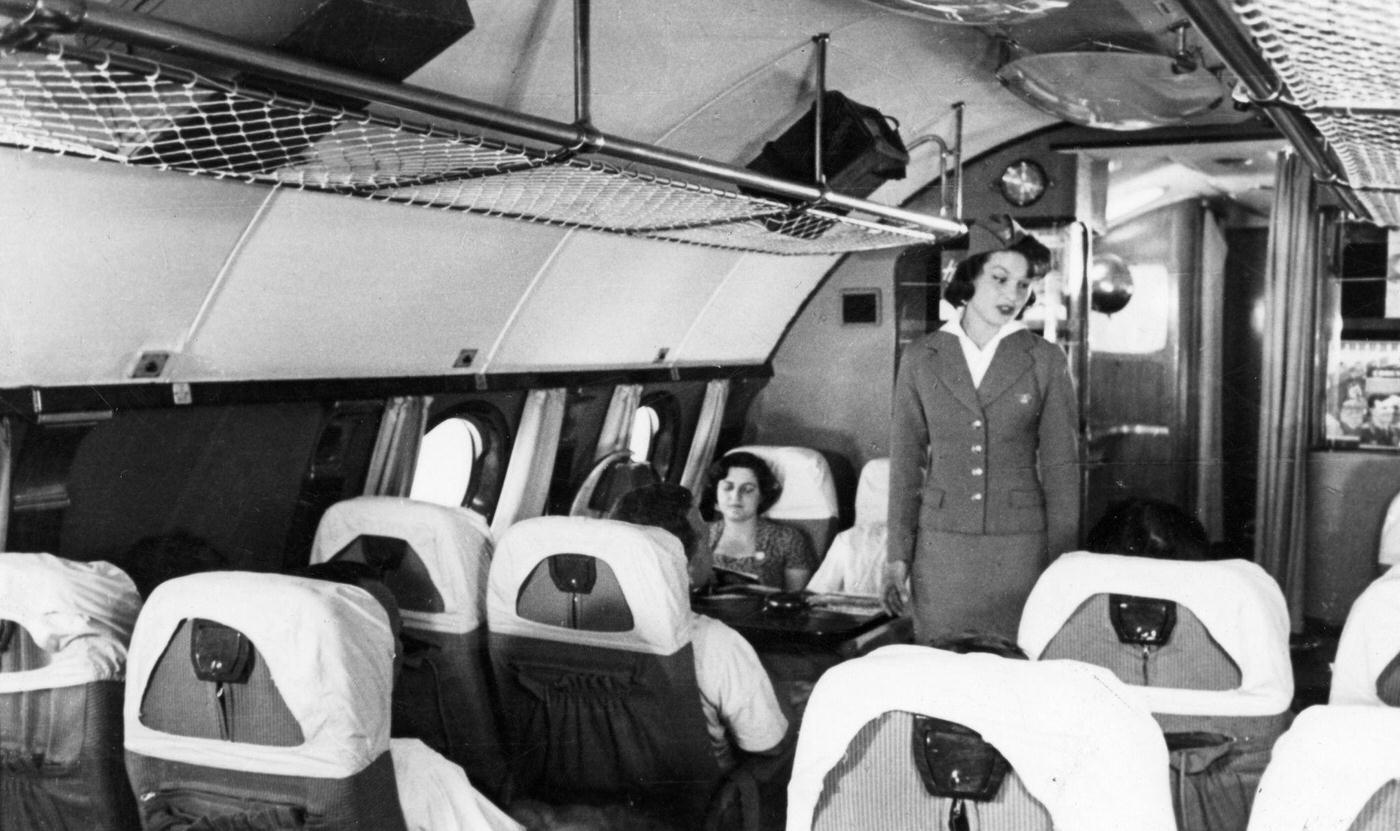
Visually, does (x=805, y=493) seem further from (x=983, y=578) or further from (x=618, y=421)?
(x=983, y=578)

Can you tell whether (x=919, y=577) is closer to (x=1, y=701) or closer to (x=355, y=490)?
(x=355, y=490)

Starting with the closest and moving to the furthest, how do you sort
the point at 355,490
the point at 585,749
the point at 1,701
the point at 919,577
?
1. the point at 1,701
2. the point at 585,749
3. the point at 919,577
4. the point at 355,490

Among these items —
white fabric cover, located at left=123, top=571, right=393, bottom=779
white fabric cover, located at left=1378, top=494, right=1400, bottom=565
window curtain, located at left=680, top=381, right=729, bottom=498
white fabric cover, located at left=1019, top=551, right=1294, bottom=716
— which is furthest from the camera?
window curtain, located at left=680, top=381, right=729, bottom=498

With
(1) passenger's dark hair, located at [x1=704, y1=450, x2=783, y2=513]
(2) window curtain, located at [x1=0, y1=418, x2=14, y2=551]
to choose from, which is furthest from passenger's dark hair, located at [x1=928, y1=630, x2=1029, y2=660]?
(1) passenger's dark hair, located at [x1=704, y1=450, x2=783, y2=513]

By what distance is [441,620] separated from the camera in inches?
150

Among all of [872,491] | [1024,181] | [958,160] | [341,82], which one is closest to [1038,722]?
[341,82]

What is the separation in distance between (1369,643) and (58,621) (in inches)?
107

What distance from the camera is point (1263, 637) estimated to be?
8.57 feet

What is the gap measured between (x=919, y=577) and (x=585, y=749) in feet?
4.12

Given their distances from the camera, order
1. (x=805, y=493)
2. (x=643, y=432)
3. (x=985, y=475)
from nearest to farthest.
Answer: (x=985, y=475) → (x=643, y=432) → (x=805, y=493)

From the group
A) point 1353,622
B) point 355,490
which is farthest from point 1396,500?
point 355,490

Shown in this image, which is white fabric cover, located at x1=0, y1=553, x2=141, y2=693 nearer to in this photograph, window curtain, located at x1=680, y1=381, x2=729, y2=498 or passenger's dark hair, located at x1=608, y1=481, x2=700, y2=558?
passenger's dark hair, located at x1=608, y1=481, x2=700, y2=558

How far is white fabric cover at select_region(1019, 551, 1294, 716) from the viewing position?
262 centimetres

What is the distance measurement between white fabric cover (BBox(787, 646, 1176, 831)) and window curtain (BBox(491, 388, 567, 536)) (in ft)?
12.7
